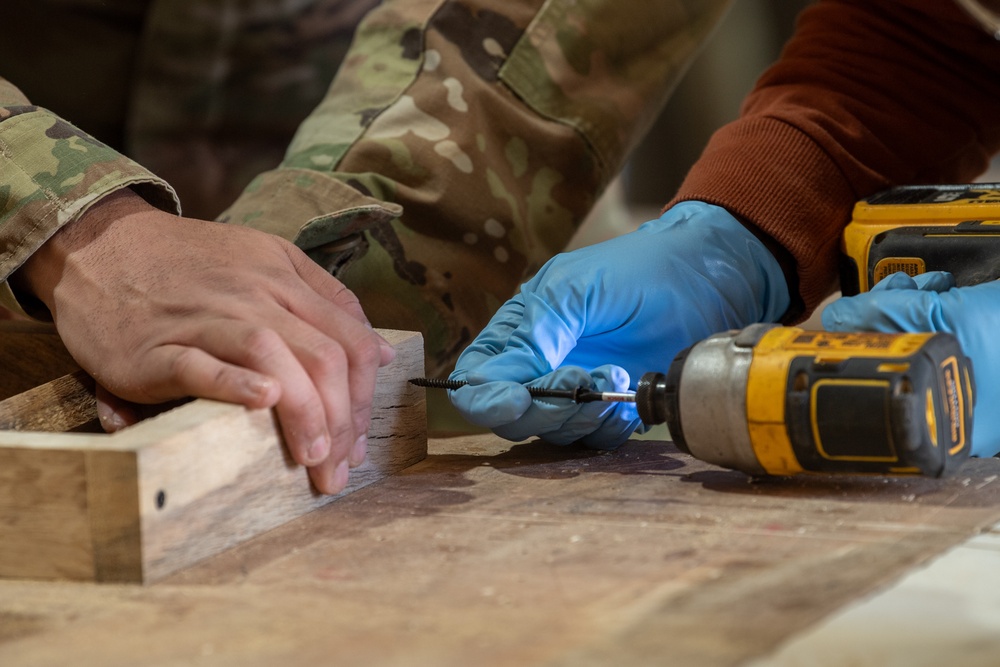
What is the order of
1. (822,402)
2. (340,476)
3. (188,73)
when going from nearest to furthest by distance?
(822,402), (340,476), (188,73)

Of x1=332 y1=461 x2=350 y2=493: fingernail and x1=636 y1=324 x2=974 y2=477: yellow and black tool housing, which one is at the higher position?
x1=636 y1=324 x2=974 y2=477: yellow and black tool housing

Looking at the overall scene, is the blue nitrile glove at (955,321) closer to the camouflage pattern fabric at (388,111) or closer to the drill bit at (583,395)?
the drill bit at (583,395)

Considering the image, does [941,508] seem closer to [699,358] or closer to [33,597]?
[699,358]

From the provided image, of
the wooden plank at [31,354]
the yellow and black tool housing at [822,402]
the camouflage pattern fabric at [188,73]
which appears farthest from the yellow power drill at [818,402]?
the camouflage pattern fabric at [188,73]

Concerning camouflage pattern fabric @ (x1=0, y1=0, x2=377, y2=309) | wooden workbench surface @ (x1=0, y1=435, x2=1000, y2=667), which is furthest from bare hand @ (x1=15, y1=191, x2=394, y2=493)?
camouflage pattern fabric @ (x1=0, y1=0, x2=377, y2=309)

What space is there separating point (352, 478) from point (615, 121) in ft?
2.76

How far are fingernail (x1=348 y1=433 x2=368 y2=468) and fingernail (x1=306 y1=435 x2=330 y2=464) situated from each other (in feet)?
0.19

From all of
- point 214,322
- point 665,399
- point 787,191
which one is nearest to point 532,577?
point 665,399

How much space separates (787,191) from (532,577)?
0.79 metres

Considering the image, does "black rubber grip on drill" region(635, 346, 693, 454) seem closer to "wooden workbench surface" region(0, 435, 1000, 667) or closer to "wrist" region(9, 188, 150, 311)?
"wooden workbench surface" region(0, 435, 1000, 667)

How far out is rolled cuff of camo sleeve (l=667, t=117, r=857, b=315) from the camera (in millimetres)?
1418

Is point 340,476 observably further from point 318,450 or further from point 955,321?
point 955,321

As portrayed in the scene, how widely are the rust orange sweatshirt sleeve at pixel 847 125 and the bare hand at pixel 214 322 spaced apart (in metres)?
0.59

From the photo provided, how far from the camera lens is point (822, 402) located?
915mm
